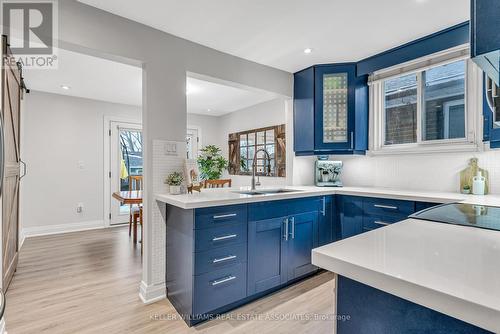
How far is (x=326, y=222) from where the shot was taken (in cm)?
265

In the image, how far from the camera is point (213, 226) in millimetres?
1828

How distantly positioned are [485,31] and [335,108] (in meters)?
2.44

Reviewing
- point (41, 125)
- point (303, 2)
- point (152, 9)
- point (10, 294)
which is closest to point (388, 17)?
point (303, 2)

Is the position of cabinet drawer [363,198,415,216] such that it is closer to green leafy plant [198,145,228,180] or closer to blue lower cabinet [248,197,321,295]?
blue lower cabinet [248,197,321,295]

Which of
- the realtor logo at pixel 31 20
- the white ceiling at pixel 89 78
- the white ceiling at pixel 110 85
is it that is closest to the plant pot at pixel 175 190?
the white ceiling at pixel 110 85

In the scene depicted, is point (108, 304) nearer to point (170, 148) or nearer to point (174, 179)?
point (174, 179)

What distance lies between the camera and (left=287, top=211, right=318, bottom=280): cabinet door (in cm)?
233

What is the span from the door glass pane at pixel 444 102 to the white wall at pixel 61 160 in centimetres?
499

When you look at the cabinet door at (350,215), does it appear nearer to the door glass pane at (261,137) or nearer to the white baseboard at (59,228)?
the door glass pane at (261,137)

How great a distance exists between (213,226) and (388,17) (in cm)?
218

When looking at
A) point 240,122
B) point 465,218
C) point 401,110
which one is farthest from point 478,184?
point 240,122

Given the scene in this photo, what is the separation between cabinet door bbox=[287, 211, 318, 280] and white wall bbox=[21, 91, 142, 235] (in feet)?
12.9

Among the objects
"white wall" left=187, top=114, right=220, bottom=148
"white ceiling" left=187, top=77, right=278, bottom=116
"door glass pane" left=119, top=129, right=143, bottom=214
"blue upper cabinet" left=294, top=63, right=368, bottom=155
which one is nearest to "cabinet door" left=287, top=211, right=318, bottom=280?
"blue upper cabinet" left=294, top=63, right=368, bottom=155

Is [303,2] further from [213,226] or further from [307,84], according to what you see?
[213,226]
